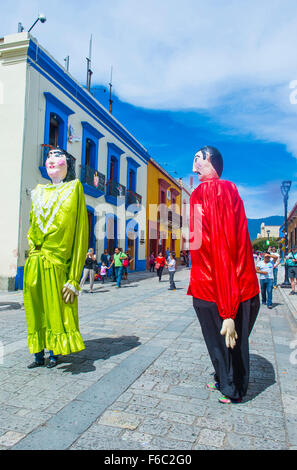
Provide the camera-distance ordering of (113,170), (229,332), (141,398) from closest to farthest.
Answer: (229,332) < (141,398) < (113,170)

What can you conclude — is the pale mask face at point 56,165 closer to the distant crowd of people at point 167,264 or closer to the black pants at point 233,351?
the black pants at point 233,351

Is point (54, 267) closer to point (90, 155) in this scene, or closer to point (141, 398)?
point (141, 398)

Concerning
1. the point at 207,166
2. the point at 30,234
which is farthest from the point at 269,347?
the point at 30,234

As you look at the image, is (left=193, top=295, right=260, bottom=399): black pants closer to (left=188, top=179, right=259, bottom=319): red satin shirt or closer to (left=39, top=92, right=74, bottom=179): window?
(left=188, top=179, right=259, bottom=319): red satin shirt

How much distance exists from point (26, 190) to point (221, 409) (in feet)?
29.2

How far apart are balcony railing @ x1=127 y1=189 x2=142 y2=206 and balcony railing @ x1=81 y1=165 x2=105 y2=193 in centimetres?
319

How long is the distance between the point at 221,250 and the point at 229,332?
0.56 m

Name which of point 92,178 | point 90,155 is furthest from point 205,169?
point 90,155

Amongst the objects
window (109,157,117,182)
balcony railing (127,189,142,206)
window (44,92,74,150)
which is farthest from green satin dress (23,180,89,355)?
balcony railing (127,189,142,206)

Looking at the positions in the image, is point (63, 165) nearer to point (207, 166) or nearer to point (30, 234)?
point (30, 234)

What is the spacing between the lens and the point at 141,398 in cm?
265

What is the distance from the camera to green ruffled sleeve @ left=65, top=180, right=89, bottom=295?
10.5 ft

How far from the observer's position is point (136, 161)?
19703mm

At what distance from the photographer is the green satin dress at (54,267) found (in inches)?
122
